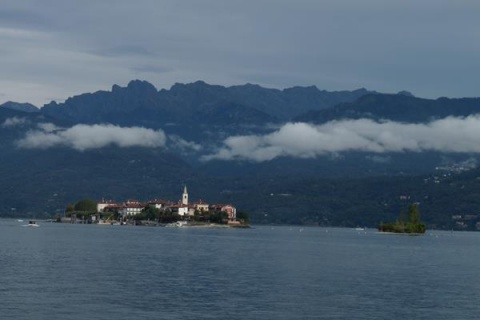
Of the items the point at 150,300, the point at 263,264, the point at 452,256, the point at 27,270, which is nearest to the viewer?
the point at 150,300

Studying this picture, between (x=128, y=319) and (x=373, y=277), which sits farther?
(x=373, y=277)

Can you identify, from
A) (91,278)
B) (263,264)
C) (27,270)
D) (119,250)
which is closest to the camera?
(91,278)

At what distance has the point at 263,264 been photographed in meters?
119

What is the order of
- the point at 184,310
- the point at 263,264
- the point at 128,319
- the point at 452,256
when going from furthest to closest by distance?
the point at 452,256 → the point at 263,264 → the point at 184,310 → the point at 128,319

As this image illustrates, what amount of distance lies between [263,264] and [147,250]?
3415 cm

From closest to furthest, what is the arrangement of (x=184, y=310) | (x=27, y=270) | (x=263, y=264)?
(x=184, y=310) < (x=27, y=270) < (x=263, y=264)

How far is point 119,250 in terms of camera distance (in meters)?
146

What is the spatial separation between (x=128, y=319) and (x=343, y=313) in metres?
15.6

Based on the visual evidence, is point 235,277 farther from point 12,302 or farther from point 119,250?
point 119,250

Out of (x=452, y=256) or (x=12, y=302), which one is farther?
(x=452, y=256)

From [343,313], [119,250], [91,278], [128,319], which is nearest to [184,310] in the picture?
[128,319]

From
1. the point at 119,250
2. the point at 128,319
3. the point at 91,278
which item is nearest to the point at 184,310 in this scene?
the point at 128,319

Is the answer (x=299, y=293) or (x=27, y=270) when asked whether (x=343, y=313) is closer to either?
(x=299, y=293)

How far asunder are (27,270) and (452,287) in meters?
41.8
